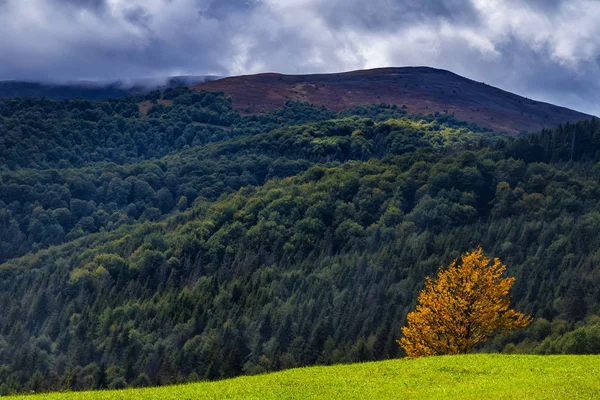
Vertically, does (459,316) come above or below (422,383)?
below

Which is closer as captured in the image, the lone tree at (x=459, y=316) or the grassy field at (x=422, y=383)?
the grassy field at (x=422, y=383)

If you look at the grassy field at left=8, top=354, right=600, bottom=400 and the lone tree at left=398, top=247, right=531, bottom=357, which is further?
the lone tree at left=398, top=247, right=531, bottom=357

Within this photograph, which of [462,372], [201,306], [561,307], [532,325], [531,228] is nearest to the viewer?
[462,372]

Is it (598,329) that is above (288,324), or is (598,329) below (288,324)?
above

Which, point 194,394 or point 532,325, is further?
point 532,325

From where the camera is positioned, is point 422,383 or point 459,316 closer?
point 422,383

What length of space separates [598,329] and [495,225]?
112151 mm

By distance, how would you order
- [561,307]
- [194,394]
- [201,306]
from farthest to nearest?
→ 1. [201,306]
2. [561,307]
3. [194,394]

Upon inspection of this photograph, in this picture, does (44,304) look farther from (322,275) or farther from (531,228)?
(531,228)

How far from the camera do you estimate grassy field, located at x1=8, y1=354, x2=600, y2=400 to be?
124ft

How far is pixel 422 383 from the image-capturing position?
41.2m

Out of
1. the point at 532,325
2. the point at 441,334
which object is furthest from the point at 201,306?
the point at 441,334

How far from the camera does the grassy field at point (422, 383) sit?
1487 inches

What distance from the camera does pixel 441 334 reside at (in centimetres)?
6338
